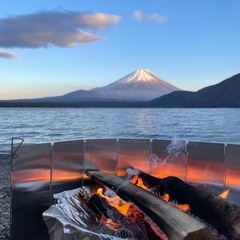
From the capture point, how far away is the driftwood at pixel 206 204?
3.14 m

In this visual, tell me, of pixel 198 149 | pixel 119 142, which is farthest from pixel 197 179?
pixel 119 142

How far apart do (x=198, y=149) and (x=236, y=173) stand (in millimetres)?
584

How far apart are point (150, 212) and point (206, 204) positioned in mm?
627

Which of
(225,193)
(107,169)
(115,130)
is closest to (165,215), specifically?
(225,193)

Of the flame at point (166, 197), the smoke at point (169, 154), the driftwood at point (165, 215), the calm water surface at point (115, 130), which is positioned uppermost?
the smoke at point (169, 154)

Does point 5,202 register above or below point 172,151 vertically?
below

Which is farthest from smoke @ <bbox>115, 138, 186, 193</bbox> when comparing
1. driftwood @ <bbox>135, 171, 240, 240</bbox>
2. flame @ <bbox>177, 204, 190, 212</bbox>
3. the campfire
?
flame @ <bbox>177, 204, 190, 212</bbox>

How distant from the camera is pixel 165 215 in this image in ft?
10.0

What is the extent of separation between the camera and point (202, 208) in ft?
11.6

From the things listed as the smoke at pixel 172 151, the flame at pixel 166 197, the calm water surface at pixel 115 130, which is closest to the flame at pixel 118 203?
the flame at pixel 166 197

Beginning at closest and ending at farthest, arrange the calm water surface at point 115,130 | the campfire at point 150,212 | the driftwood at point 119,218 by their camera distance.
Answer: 1. the campfire at point 150,212
2. the driftwood at point 119,218
3. the calm water surface at point 115,130

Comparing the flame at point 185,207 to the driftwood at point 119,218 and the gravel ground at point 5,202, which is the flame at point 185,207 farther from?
the gravel ground at point 5,202

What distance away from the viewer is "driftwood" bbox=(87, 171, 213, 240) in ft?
8.68

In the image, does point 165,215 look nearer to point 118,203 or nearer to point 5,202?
point 118,203
